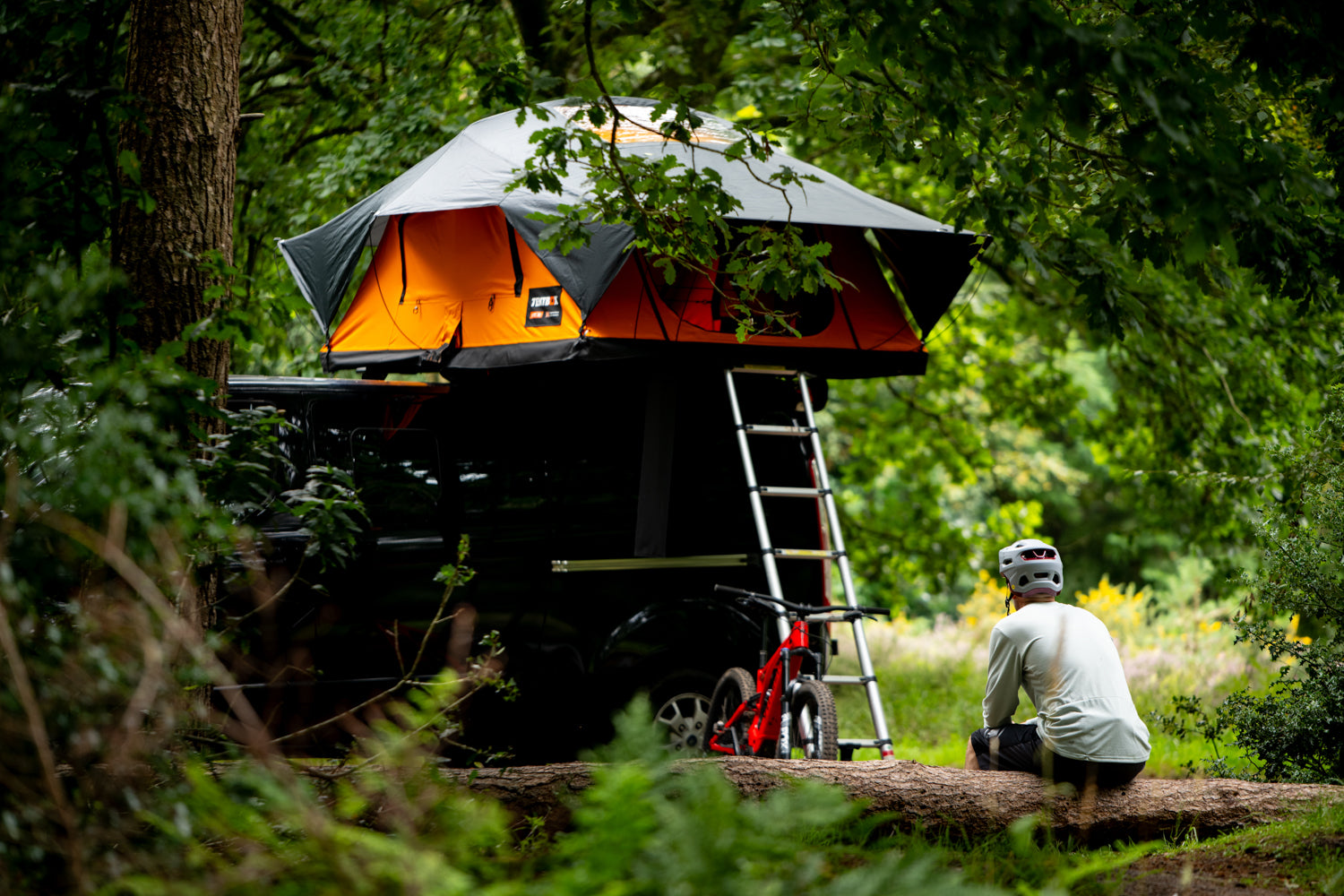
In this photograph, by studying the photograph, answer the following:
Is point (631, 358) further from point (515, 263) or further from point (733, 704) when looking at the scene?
point (733, 704)

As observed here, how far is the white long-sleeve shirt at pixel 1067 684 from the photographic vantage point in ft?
13.7

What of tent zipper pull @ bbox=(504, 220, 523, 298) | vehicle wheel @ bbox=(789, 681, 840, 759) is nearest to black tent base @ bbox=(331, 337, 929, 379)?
tent zipper pull @ bbox=(504, 220, 523, 298)

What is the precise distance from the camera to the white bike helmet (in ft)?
14.9

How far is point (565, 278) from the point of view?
5.62 metres

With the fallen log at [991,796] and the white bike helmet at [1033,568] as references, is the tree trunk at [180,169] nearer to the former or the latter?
the fallen log at [991,796]

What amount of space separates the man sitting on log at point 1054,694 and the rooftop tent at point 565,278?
2.02 m

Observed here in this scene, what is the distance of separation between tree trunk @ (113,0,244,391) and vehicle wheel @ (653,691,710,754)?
296 cm

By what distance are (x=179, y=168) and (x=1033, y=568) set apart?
11.8 ft

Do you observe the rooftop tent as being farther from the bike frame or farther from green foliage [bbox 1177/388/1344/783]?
green foliage [bbox 1177/388/1344/783]

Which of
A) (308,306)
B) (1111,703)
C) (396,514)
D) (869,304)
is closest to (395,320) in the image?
(308,306)

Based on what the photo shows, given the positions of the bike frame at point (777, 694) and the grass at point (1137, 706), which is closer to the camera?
the grass at point (1137, 706)

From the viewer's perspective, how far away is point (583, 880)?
1742mm

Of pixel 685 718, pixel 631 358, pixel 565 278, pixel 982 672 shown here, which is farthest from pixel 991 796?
pixel 982 672

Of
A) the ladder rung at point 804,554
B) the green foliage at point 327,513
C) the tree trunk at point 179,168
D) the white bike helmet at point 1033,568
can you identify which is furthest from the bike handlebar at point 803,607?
the tree trunk at point 179,168
